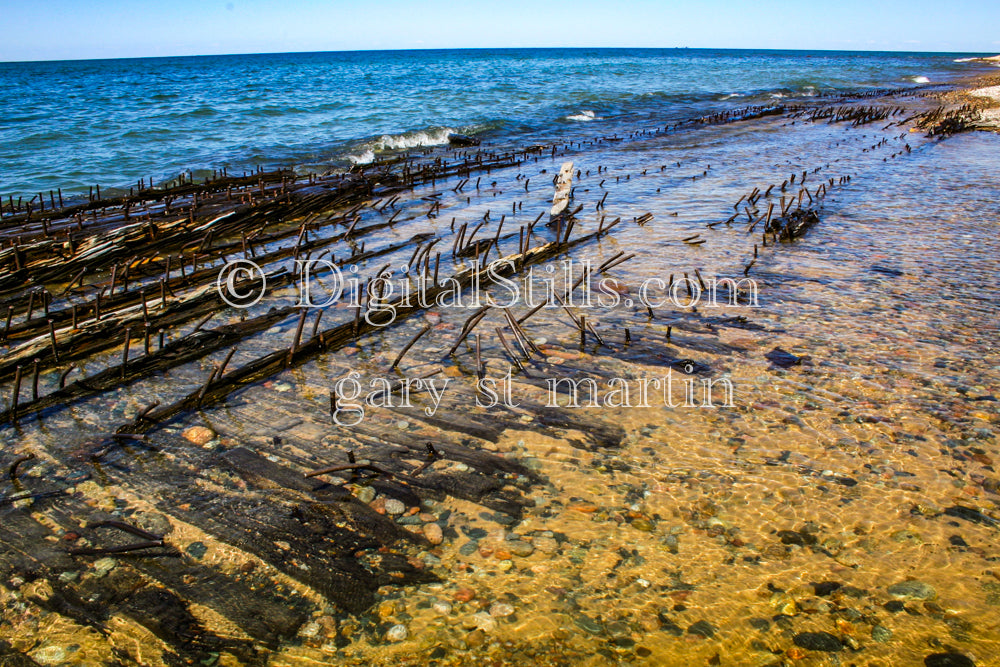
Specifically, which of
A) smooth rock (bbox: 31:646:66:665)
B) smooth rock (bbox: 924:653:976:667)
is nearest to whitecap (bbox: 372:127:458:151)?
smooth rock (bbox: 31:646:66:665)

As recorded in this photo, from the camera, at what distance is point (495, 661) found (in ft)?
8.48

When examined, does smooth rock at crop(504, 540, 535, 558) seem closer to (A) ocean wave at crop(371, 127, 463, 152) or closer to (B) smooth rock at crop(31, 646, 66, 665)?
(B) smooth rock at crop(31, 646, 66, 665)

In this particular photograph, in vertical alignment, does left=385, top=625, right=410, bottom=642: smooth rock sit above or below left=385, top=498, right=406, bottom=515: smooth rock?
below

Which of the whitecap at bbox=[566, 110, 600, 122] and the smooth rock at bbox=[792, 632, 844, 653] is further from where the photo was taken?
the whitecap at bbox=[566, 110, 600, 122]

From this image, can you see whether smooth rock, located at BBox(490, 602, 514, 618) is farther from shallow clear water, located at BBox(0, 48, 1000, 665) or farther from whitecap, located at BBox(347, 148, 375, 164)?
whitecap, located at BBox(347, 148, 375, 164)

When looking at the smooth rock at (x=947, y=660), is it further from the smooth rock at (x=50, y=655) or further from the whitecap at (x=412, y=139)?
the whitecap at (x=412, y=139)

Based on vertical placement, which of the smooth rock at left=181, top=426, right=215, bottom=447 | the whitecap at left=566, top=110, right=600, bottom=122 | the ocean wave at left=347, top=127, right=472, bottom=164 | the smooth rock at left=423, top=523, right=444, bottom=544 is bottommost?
the smooth rock at left=423, top=523, right=444, bottom=544

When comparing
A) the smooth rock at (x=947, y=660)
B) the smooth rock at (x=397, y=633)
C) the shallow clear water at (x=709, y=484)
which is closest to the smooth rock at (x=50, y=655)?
the shallow clear water at (x=709, y=484)

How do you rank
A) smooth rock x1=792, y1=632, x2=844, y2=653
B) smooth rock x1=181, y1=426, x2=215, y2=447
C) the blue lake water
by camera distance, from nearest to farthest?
smooth rock x1=792, y1=632, x2=844, y2=653 < smooth rock x1=181, y1=426, x2=215, y2=447 < the blue lake water

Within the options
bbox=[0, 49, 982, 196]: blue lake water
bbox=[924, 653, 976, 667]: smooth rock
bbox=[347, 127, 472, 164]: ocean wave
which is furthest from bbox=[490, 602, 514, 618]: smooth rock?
bbox=[347, 127, 472, 164]: ocean wave

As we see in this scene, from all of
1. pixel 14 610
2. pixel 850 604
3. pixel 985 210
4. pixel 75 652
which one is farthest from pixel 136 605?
pixel 985 210

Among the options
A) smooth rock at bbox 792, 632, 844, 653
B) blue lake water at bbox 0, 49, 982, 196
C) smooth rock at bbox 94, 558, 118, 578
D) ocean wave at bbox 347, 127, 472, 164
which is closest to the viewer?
smooth rock at bbox 792, 632, 844, 653

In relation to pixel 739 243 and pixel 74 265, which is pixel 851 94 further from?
pixel 74 265

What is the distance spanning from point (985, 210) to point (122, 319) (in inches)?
557
